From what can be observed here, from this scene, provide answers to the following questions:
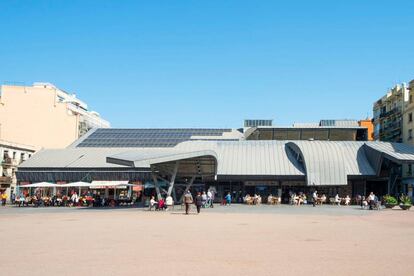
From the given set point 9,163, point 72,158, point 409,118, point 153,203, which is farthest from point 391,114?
point 9,163

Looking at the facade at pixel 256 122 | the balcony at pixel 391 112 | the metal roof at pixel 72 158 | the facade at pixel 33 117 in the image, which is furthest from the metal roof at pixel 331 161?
the facade at pixel 33 117

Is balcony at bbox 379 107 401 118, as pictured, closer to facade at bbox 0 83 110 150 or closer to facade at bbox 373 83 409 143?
facade at bbox 373 83 409 143

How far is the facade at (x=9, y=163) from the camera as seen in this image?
66.1 meters

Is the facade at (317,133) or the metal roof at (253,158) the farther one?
the facade at (317,133)

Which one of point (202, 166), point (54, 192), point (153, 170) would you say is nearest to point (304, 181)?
point (202, 166)

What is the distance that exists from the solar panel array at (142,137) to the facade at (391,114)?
1027 inches

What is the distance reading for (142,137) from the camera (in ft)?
265

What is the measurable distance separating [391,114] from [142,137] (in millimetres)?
39952

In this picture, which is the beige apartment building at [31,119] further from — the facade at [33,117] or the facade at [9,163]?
the facade at [9,163]

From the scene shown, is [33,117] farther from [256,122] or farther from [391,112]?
[391,112]

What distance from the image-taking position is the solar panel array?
77.1 m

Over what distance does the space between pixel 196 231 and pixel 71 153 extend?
2062 inches

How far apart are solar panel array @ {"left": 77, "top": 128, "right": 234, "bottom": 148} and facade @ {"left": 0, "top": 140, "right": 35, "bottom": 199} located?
9198 mm

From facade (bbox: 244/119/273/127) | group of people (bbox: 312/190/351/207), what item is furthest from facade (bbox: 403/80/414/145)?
facade (bbox: 244/119/273/127)
